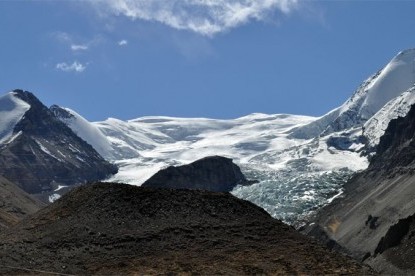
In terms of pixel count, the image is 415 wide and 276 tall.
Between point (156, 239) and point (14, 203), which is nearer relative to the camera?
point (156, 239)

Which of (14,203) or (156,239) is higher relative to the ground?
(14,203)

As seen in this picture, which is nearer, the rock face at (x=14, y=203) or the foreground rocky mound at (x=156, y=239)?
the foreground rocky mound at (x=156, y=239)

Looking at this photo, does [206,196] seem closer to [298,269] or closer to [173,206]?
[173,206]

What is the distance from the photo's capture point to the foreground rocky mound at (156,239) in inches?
1639

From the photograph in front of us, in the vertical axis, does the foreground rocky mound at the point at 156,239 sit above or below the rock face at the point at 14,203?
below

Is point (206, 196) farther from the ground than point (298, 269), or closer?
farther from the ground

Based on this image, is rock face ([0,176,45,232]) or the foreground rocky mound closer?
the foreground rocky mound

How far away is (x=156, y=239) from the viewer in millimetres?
45312

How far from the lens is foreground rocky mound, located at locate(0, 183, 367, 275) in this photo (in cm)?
4162

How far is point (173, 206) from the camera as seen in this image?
4984cm

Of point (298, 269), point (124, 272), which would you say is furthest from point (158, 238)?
point (298, 269)

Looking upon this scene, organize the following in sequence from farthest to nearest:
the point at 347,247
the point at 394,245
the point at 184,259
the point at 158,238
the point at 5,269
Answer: the point at 347,247 → the point at 394,245 → the point at 158,238 → the point at 184,259 → the point at 5,269

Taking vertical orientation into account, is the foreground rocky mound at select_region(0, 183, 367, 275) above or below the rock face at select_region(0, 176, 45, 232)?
below

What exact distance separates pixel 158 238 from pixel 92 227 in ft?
14.2
